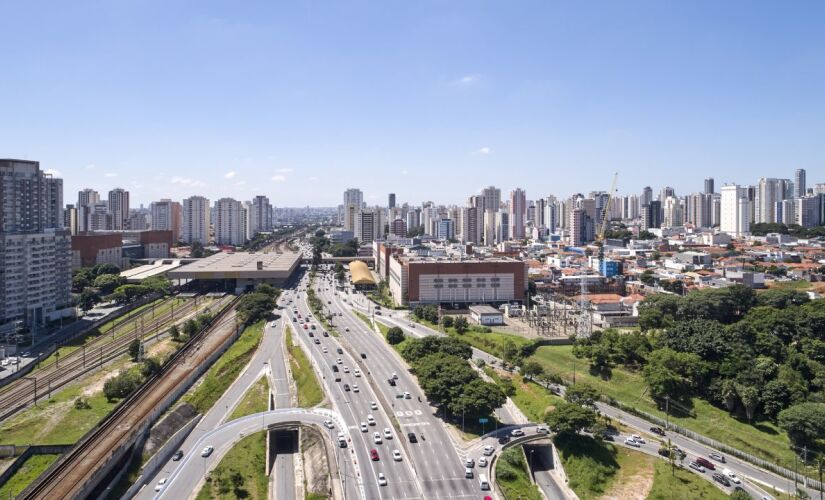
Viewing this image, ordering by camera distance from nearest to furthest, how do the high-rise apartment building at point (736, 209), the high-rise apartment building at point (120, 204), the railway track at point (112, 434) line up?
the railway track at point (112, 434)
the high-rise apartment building at point (736, 209)
the high-rise apartment building at point (120, 204)

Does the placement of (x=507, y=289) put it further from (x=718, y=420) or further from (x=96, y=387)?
(x=96, y=387)

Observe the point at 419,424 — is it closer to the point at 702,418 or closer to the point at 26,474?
the point at 702,418

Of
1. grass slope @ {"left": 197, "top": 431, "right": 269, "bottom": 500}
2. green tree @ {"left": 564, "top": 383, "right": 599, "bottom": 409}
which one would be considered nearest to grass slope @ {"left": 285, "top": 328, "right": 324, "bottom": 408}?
grass slope @ {"left": 197, "top": 431, "right": 269, "bottom": 500}

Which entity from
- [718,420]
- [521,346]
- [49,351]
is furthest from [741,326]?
[49,351]

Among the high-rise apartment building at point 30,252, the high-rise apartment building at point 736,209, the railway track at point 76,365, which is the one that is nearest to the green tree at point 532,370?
the railway track at point 76,365

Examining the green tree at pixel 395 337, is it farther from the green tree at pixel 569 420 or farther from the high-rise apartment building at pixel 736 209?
the high-rise apartment building at pixel 736 209

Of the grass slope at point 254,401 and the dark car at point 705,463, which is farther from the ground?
the grass slope at point 254,401
